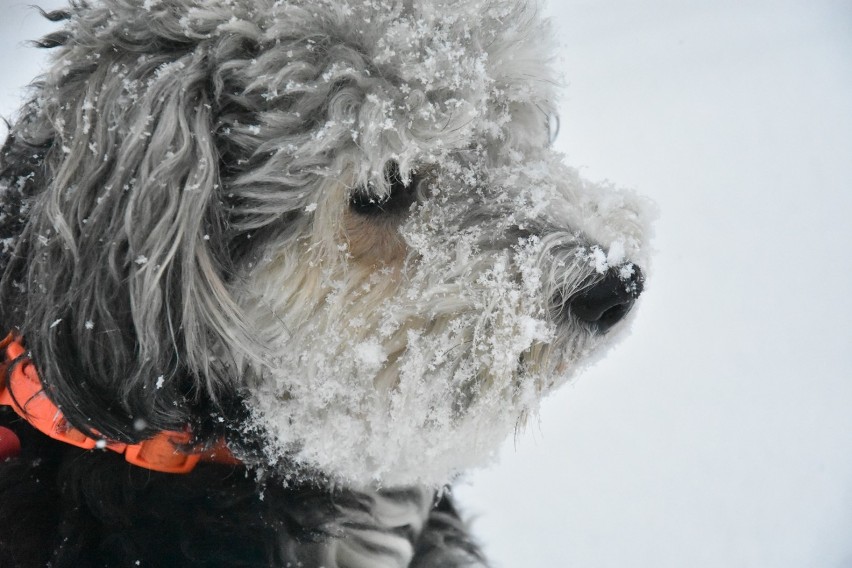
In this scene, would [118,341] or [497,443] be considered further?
[497,443]

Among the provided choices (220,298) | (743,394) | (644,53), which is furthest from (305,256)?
(644,53)

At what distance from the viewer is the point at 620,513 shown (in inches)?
155

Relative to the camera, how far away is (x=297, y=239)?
6.66 feet

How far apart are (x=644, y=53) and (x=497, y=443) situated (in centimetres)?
614

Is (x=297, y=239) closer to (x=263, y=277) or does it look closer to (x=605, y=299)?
(x=263, y=277)

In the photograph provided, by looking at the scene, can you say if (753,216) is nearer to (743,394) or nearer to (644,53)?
(743,394)

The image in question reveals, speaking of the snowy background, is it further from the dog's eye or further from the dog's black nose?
the dog's eye

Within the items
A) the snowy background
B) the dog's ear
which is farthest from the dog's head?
the snowy background

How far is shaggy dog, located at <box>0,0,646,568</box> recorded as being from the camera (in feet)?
5.98

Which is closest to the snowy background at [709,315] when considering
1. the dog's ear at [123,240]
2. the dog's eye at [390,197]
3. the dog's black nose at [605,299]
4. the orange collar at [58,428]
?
the dog's black nose at [605,299]

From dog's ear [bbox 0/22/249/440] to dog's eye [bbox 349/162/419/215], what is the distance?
42 cm

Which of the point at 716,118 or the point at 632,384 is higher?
the point at 716,118

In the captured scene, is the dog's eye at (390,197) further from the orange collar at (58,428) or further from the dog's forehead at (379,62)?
the orange collar at (58,428)

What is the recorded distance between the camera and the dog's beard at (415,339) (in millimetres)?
2041
